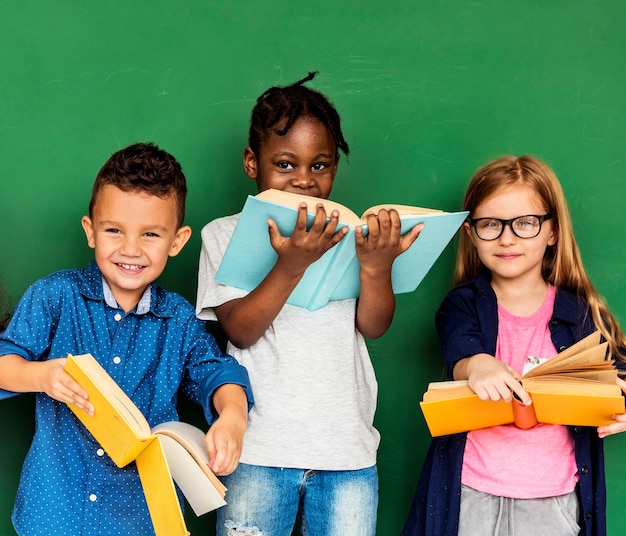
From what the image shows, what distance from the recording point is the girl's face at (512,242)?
5.35 feet

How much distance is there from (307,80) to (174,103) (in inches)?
11.4

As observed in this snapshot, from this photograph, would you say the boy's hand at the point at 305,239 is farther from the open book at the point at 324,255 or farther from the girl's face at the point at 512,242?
the girl's face at the point at 512,242

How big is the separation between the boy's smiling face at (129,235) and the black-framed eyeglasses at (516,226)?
63 centimetres

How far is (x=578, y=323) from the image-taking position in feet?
5.33

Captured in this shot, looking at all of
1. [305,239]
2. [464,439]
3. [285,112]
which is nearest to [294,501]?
[464,439]

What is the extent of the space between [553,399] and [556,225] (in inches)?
17.7

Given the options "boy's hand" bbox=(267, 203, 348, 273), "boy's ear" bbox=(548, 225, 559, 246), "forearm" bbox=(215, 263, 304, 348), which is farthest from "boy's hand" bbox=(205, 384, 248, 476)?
"boy's ear" bbox=(548, 225, 559, 246)

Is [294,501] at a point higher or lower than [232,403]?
lower

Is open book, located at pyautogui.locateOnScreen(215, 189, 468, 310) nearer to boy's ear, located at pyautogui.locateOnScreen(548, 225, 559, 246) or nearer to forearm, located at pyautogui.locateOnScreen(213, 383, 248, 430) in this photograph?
forearm, located at pyautogui.locateOnScreen(213, 383, 248, 430)

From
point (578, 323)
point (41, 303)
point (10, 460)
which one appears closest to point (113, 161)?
point (41, 303)

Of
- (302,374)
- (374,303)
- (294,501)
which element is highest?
(374,303)

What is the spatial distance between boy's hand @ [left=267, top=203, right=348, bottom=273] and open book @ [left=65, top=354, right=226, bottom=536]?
33 centimetres

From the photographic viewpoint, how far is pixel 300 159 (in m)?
1.56

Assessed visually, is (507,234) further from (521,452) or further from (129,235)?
(129,235)
